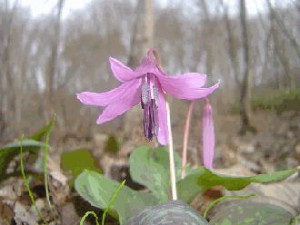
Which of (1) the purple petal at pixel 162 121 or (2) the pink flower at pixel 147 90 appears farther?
(1) the purple petal at pixel 162 121

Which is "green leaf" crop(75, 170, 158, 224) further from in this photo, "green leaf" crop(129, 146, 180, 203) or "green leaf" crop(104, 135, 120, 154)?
"green leaf" crop(104, 135, 120, 154)

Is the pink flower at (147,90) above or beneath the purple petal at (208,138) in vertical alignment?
above

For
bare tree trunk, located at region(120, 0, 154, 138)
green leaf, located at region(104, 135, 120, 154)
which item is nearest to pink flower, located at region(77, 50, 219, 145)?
green leaf, located at region(104, 135, 120, 154)

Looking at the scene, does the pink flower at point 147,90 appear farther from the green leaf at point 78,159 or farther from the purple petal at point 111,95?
the green leaf at point 78,159

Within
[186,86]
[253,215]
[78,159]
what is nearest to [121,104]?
[186,86]

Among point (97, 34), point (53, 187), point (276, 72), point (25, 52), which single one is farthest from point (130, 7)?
point (53, 187)

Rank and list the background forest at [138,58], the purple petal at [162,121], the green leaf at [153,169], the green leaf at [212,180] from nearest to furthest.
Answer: the green leaf at [212,180]
the purple petal at [162,121]
the green leaf at [153,169]
the background forest at [138,58]

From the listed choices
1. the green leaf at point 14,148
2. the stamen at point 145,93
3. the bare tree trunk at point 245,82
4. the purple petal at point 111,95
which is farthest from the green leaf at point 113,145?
the bare tree trunk at point 245,82
